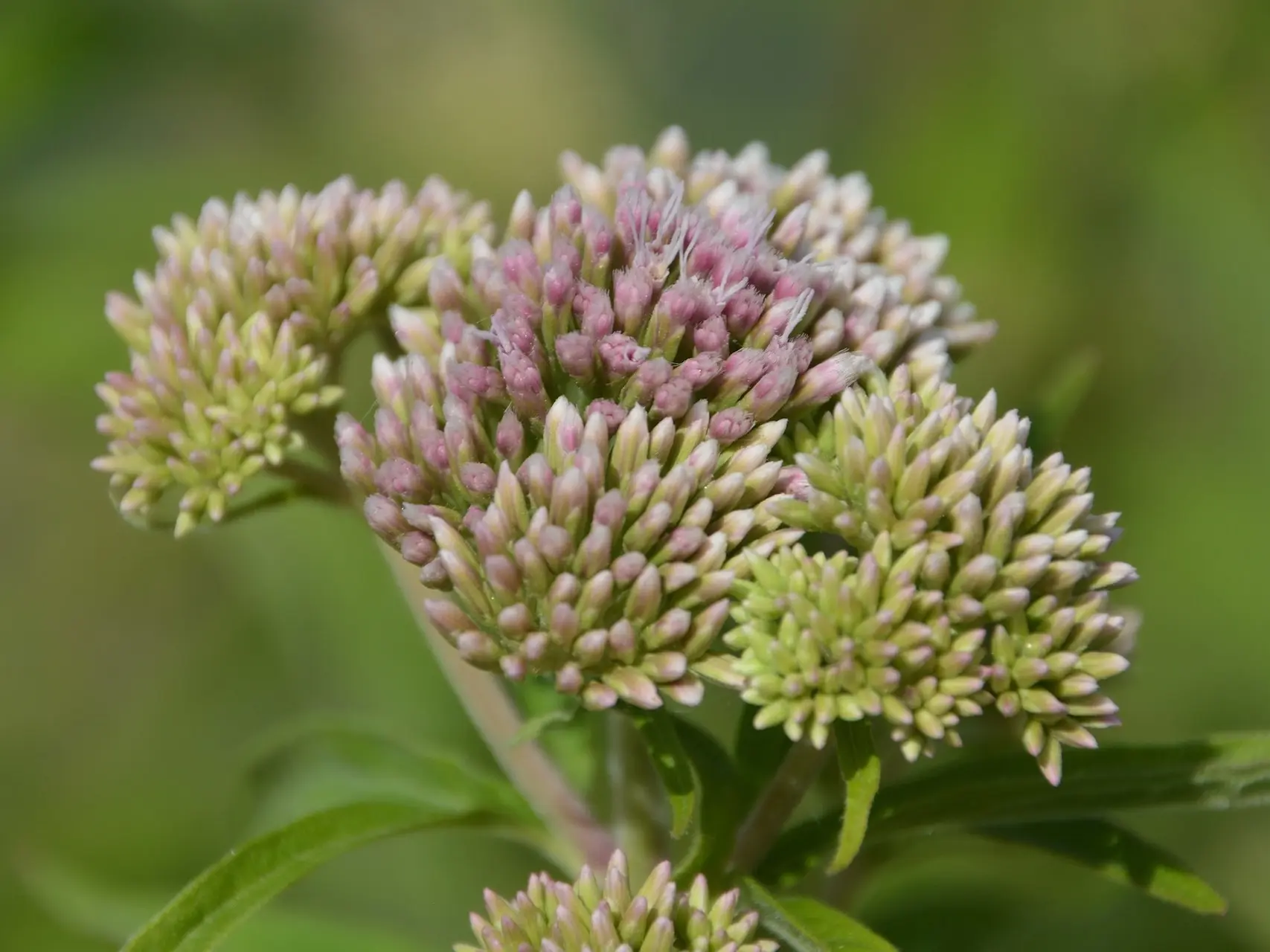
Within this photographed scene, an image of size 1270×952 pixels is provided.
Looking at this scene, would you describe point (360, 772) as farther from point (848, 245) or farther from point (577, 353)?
point (848, 245)

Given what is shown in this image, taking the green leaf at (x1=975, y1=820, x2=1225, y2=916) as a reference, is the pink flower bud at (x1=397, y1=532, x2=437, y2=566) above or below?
above

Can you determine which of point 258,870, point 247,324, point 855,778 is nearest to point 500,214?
point 247,324

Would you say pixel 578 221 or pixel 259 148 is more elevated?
pixel 259 148

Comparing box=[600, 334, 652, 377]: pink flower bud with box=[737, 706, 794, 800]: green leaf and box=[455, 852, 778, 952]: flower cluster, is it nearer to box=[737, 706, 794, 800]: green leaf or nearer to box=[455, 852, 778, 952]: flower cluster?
box=[737, 706, 794, 800]: green leaf

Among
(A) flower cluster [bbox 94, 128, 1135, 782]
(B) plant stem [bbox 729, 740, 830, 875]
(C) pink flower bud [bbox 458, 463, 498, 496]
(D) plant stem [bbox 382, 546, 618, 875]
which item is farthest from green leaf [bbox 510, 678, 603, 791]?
(C) pink flower bud [bbox 458, 463, 498, 496]

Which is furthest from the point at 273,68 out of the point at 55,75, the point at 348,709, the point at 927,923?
the point at 927,923

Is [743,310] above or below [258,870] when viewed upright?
above

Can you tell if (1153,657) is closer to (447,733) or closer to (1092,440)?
(1092,440)
